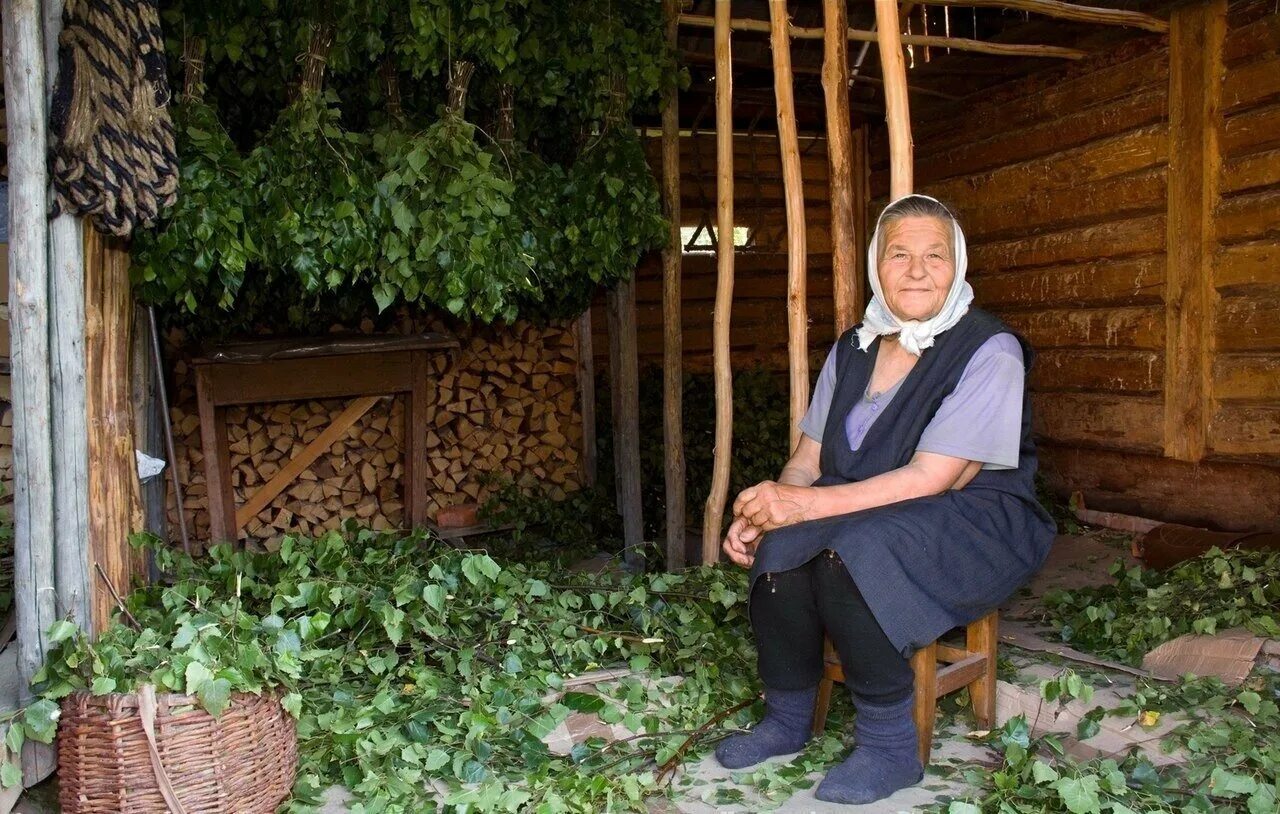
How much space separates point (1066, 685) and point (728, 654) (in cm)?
110

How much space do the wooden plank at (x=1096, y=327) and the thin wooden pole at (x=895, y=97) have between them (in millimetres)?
2163

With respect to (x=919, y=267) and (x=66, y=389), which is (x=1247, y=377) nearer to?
(x=919, y=267)

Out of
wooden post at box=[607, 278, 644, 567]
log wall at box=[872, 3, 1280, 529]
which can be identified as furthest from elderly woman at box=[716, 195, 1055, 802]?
log wall at box=[872, 3, 1280, 529]

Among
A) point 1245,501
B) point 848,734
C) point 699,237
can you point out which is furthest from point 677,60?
point 1245,501

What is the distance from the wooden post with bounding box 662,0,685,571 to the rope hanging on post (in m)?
2.30

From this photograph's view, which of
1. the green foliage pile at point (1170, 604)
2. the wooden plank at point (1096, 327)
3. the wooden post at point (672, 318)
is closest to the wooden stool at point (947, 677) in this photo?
the green foliage pile at point (1170, 604)

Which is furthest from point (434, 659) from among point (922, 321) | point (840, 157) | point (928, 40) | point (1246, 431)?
point (1246, 431)

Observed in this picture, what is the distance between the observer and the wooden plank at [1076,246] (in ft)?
19.3

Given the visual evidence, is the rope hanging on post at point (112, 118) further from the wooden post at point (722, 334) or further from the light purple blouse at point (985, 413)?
the light purple blouse at point (985, 413)

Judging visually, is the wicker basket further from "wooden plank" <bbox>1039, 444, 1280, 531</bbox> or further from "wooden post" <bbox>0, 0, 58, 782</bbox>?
"wooden plank" <bbox>1039, 444, 1280, 531</bbox>

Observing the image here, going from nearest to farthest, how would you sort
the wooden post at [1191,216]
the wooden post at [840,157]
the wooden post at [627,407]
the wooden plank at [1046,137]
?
the wooden post at [840,157], the wooden post at [1191,216], the wooden post at [627,407], the wooden plank at [1046,137]

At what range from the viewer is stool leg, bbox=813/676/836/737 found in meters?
3.25

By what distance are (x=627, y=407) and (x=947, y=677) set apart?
2.82 meters

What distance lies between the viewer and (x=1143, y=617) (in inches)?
156
